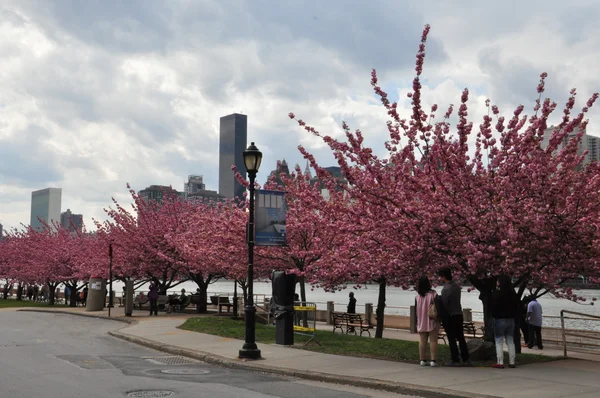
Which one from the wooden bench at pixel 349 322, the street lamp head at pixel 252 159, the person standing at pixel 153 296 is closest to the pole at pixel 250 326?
the street lamp head at pixel 252 159

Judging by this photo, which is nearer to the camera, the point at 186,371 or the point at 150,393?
the point at 150,393

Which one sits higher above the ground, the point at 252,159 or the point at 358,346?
the point at 252,159

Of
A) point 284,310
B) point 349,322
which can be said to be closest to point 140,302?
point 349,322

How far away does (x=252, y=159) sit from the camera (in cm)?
1588

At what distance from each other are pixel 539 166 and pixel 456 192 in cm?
181

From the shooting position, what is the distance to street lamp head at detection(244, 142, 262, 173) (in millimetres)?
15836

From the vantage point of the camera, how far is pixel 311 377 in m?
12.6

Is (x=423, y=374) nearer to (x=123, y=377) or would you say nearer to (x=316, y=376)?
(x=316, y=376)

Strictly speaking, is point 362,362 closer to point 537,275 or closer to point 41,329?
point 537,275

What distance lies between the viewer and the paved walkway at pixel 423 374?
34.3 ft

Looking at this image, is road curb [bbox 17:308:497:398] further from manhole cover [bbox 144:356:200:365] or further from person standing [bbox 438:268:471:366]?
person standing [bbox 438:268:471:366]

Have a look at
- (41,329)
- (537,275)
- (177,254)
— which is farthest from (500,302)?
(177,254)

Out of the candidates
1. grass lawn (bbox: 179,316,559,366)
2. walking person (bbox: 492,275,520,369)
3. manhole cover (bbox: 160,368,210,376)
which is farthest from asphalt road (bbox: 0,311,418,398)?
walking person (bbox: 492,275,520,369)

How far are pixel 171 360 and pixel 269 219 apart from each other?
4.60m
